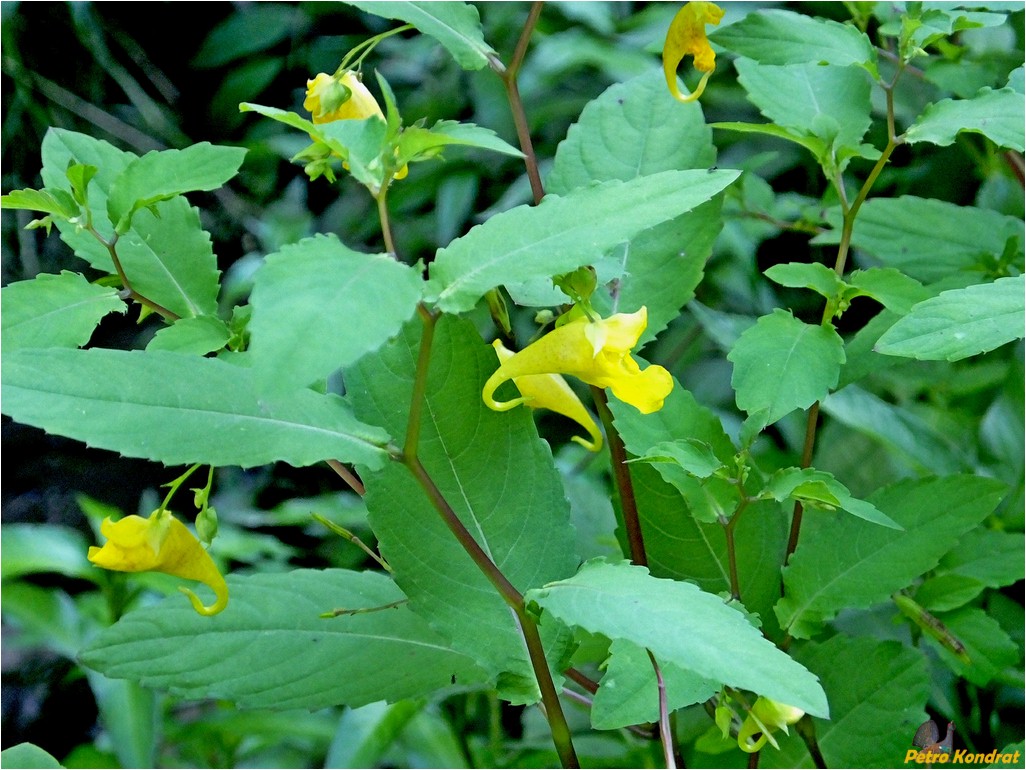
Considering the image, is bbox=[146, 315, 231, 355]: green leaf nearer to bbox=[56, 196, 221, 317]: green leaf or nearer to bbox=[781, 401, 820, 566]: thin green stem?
bbox=[56, 196, 221, 317]: green leaf

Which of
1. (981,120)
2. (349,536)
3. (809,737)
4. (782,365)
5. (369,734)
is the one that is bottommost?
(369,734)

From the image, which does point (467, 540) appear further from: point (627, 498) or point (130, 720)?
point (130, 720)

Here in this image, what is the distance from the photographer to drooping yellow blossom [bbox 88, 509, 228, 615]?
0.43 metres

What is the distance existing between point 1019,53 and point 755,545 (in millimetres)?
491

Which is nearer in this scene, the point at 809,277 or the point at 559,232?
the point at 559,232

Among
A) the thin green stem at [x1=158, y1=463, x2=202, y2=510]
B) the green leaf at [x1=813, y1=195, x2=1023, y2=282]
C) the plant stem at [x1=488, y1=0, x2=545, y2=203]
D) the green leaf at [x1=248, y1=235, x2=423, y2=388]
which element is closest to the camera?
the green leaf at [x1=248, y1=235, x2=423, y2=388]

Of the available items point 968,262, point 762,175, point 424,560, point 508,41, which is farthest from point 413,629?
point 508,41

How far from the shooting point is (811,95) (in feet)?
1.96

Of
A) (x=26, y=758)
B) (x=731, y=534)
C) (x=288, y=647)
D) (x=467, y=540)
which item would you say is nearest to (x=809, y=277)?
(x=731, y=534)

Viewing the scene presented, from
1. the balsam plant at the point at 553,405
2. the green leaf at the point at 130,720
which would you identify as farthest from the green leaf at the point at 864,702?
the green leaf at the point at 130,720

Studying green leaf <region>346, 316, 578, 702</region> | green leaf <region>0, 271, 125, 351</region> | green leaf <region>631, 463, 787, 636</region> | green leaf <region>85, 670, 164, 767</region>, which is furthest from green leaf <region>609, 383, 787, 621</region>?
green leaf <region>85, 670, 164, 767</region>

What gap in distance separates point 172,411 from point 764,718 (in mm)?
341

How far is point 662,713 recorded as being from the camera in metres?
0.44

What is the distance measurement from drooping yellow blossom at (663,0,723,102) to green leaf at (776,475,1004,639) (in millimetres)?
282
